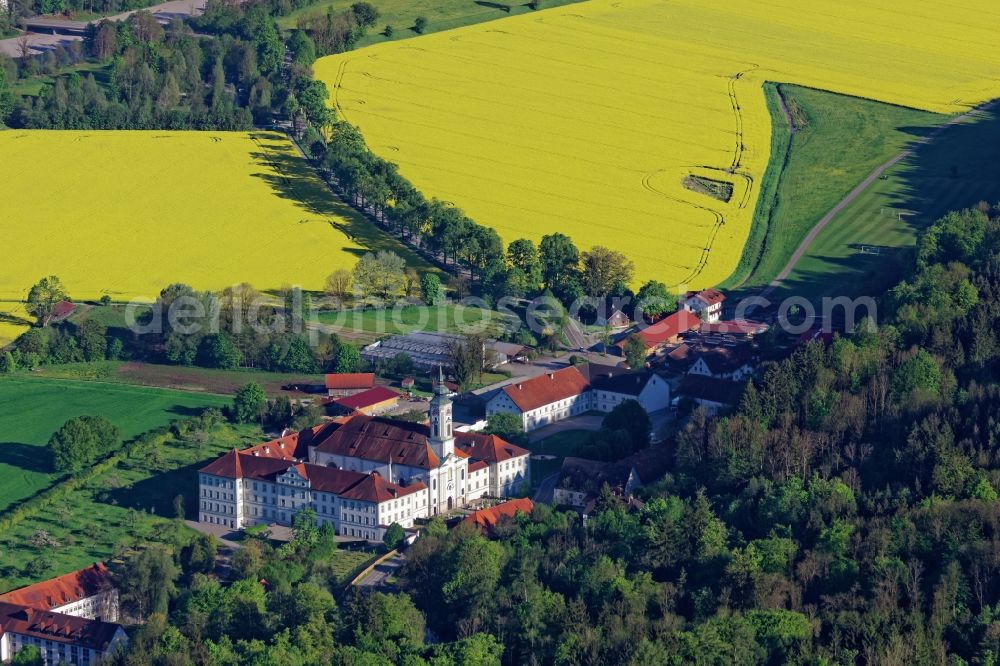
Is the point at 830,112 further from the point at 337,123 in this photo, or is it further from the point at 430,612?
the point at 430,612

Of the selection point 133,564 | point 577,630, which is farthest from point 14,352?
point 577,630

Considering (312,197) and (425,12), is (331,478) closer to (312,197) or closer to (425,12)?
(312,197)

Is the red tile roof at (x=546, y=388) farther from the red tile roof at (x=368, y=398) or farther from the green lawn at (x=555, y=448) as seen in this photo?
the red tile roof at (x=368, y=398)

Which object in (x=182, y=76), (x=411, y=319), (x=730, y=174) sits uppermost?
(x=182, y=76)

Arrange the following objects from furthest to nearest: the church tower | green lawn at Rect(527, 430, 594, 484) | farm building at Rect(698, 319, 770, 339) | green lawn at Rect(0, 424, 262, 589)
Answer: farm building at Rect(698, 319, 770, 339) < green lawn at Rect(527, 430, 594, 484) < the church tower < green lawn at Rect(0, 424, 262, 589)

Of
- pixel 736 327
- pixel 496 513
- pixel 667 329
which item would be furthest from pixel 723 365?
pixel 496 513

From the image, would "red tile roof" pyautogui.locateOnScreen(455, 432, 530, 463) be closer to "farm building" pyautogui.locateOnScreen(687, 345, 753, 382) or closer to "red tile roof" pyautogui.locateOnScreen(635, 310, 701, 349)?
"farm building" pyautogui.locateOnScreen(687, 345, 753, 382)

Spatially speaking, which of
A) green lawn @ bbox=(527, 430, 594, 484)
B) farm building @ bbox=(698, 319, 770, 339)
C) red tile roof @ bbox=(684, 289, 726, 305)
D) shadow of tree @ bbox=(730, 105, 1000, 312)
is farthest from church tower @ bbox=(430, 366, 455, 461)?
red tile roof @ bbox=(684, 289, 726, 305)
